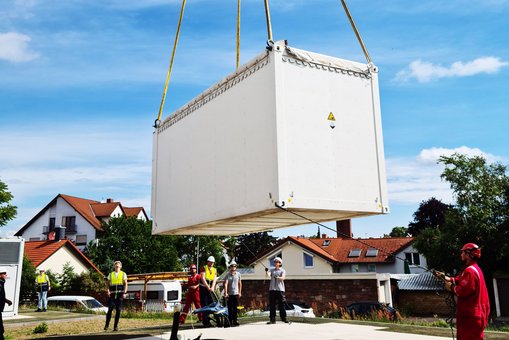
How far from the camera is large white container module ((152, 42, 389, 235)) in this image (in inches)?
209

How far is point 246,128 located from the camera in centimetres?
573

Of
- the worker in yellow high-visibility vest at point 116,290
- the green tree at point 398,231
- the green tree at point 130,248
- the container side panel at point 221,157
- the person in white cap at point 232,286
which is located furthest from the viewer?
the green tree at point 398,231

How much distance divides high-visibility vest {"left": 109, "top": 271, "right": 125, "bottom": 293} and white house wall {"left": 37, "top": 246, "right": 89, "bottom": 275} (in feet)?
68.9

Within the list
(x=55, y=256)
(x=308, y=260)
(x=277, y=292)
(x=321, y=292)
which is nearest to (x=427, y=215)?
(x=308, y=260)

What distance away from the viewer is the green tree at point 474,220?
28.8 meters

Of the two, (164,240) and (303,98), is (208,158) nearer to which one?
(303,98)

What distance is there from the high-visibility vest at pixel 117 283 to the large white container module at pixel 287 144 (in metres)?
3.77

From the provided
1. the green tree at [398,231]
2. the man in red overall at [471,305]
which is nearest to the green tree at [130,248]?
the man in red overall at [471,305]

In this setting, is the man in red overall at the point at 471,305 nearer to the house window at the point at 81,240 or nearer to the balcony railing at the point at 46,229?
the house window at the point at 81,240

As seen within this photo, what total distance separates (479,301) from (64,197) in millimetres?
43235

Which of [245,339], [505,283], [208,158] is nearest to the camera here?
[208,158]

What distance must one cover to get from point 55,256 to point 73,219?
1358 cm

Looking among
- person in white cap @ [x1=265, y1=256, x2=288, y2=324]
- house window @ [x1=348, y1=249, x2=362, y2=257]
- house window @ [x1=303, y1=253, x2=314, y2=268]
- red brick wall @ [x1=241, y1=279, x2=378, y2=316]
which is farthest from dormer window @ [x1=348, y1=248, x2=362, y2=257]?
person in white cap @ [x1=265, y1=256, x2=288, y2=324]

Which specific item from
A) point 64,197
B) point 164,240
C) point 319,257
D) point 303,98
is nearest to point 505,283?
point 319,257
